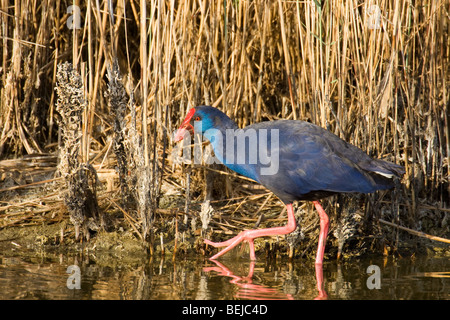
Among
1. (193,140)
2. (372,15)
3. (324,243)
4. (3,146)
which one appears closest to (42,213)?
(3,146)

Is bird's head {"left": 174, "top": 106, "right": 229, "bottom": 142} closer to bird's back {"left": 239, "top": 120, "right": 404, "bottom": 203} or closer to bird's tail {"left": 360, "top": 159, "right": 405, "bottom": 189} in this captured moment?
bird's back {"left": 239, "top": 120, "right": 404, "bottom": 203}

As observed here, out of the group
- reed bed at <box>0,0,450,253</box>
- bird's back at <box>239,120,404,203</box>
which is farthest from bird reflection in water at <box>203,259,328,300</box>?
bird's back at <box>239,120,404,203</box>

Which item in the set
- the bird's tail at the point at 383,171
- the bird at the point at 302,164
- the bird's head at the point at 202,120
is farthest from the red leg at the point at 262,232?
the bird's head at the point at 202,120

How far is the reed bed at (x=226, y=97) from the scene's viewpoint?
128 inches

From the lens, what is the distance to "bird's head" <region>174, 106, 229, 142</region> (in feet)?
10.7

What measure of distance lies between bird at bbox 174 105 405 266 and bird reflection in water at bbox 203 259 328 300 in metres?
0.16

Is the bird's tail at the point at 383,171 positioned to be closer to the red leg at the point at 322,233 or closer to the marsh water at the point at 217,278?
the red leg at the point at 322,233

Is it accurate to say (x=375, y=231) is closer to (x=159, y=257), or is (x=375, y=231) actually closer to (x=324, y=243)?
(x=324, y=243)

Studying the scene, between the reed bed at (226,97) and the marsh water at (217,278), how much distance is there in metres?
0.20

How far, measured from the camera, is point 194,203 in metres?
3.81

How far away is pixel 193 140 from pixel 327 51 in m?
1.21
